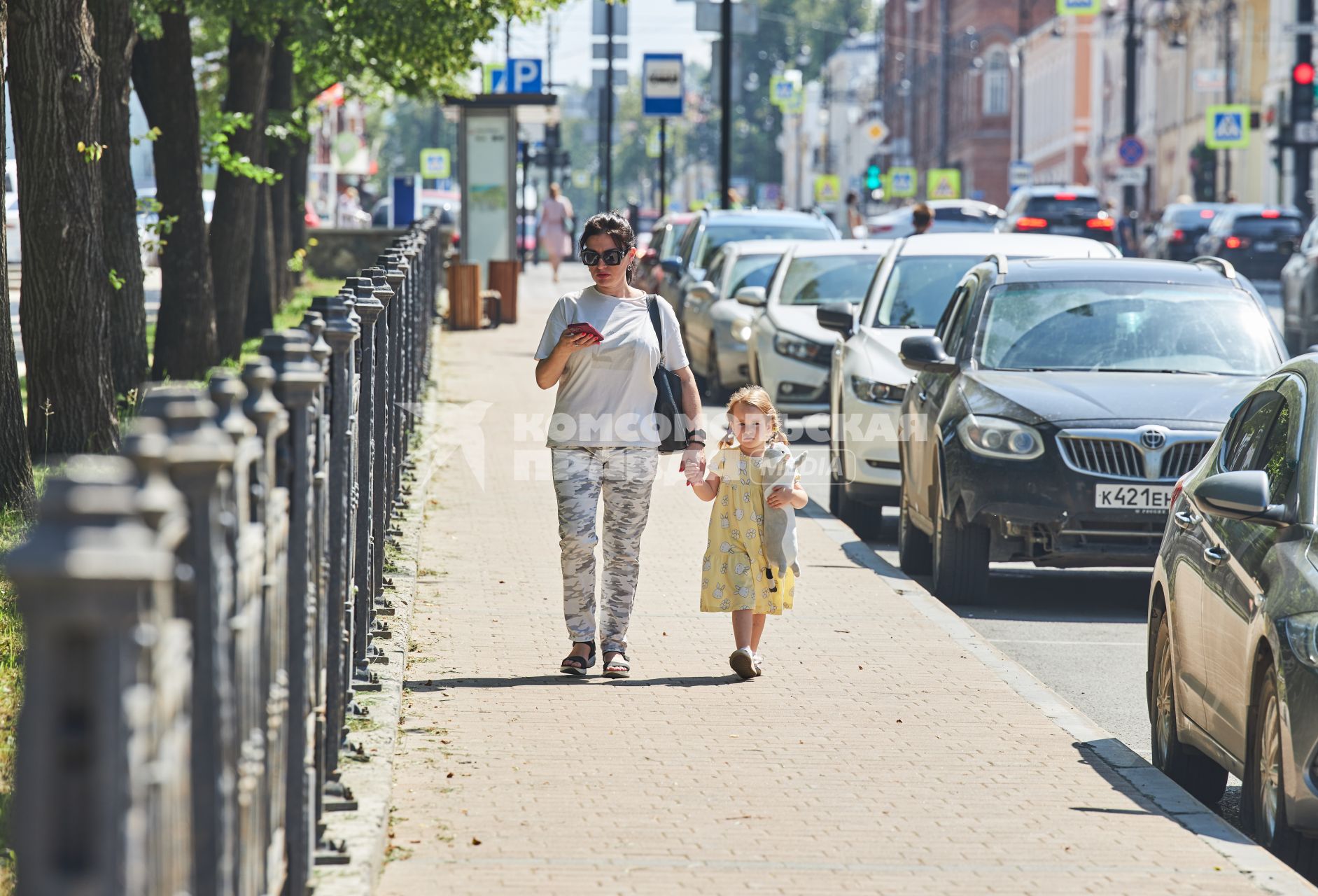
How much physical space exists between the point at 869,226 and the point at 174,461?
47.9m

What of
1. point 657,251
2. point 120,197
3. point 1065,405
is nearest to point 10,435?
point 1065,405

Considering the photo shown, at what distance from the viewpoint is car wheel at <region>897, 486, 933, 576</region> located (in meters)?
11.5

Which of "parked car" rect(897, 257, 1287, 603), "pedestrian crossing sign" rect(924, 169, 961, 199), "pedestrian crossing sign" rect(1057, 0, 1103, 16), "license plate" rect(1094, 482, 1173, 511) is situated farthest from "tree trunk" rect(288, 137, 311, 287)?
"pedestrian crossing sign" rect(924, 169, 961, 199)

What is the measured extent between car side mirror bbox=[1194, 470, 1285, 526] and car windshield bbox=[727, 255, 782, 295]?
15.5 meters

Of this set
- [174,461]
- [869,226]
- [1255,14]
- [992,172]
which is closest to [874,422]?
[174,461]

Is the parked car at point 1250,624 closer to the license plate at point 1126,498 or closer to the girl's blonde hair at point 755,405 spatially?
the girl's blonde hair at point 755,405

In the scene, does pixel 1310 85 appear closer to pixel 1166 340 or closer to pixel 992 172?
pixel 1166 340

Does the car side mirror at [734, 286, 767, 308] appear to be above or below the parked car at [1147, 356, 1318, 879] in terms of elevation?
above

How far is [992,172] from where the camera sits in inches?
4146

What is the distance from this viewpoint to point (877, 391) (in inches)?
520

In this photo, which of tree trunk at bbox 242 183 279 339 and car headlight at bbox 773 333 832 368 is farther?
tree trunk at bbox 242 183 279 339

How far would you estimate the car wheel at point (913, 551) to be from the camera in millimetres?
11531

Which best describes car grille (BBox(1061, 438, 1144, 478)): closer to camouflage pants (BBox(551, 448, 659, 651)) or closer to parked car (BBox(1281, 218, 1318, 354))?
camouflage pants (BBox(551, 448, 659, 651))

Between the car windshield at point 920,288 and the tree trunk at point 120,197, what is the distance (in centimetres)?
500
